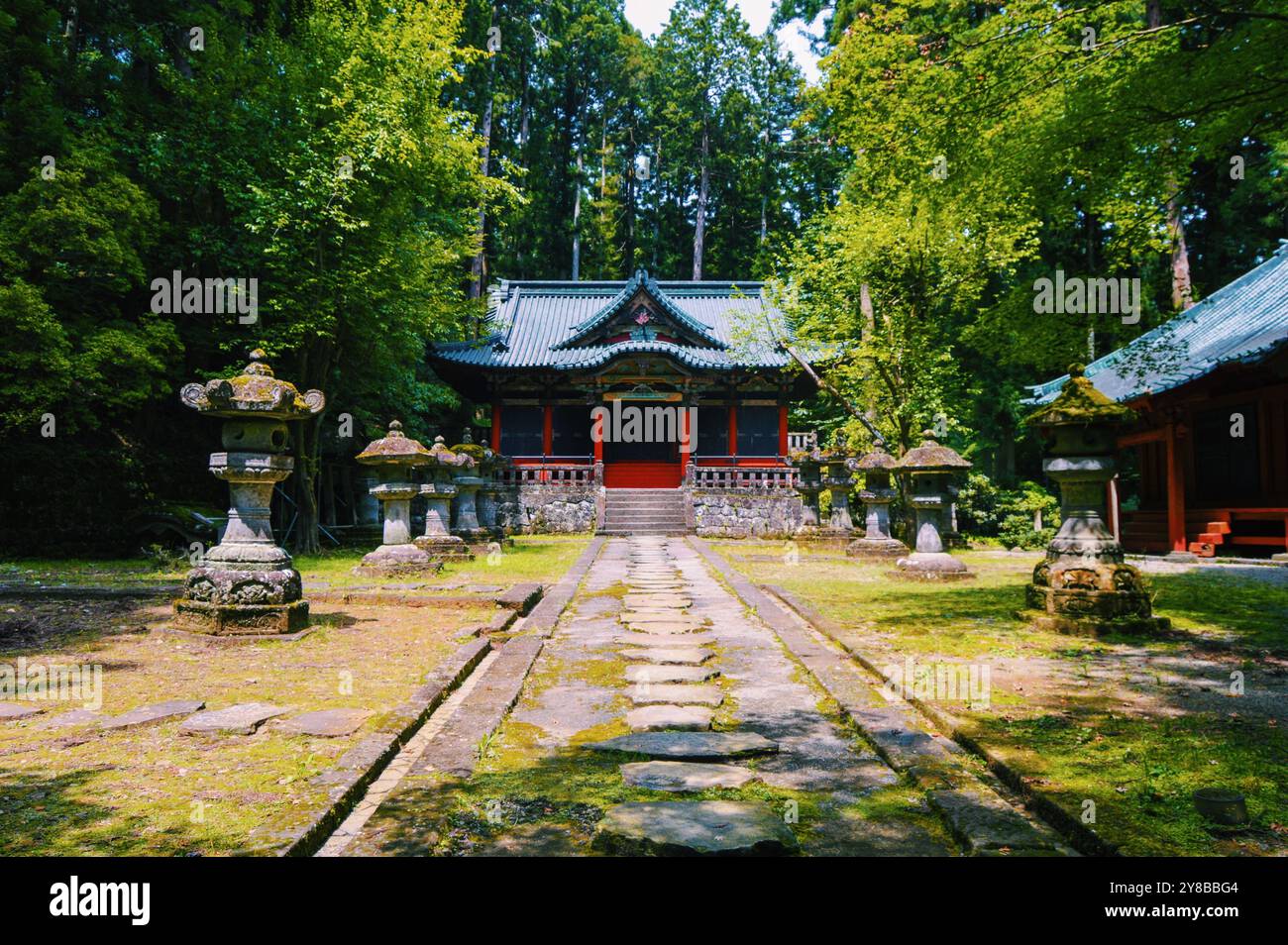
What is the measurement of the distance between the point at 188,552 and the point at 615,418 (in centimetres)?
1414

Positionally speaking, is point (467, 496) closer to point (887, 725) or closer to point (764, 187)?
point (887, 725)

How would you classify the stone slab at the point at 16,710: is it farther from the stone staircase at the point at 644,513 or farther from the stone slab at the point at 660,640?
the stone staircase at the point at 644,513

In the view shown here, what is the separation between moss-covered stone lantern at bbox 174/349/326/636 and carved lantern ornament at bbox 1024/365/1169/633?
6.67 metres

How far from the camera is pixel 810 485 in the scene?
54.8 ft

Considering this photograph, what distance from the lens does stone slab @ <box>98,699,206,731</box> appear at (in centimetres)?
369

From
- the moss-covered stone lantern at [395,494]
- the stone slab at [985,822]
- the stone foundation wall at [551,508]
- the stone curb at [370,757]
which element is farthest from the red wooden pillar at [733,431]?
the stone slab at [985,822]

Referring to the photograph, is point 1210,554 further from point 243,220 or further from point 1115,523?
point 243,220

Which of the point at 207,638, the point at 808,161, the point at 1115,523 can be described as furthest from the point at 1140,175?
the point at 808,161

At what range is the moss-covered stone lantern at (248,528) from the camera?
242 inches

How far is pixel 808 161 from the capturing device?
33812mm

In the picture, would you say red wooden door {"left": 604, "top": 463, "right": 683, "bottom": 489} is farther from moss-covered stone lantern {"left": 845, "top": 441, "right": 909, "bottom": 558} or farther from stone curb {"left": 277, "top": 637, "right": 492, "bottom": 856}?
stone curb {"left": 277, "top": 637, "right": 492, "bottom": 856}

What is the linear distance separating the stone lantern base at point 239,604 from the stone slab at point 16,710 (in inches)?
78.4

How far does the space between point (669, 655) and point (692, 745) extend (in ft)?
6.51

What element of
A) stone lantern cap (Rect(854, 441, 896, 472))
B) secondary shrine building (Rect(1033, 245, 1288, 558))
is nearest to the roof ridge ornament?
secondary shrine building (Rect(1033, 245, 1288, 558))
